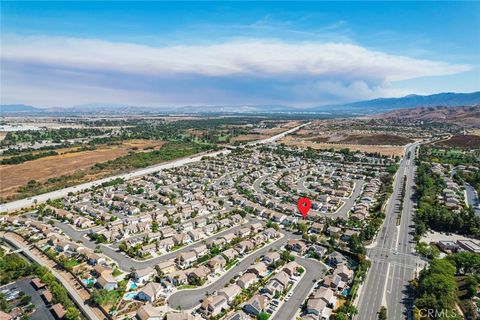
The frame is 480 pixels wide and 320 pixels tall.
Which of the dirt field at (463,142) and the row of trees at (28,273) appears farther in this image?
the dirt field at (463,142)

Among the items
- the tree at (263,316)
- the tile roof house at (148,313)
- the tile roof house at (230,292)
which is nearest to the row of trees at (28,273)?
the tile roof house at (148,313)

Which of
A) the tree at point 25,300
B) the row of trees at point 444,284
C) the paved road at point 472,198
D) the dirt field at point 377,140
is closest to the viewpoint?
the row of trees at point 444,284

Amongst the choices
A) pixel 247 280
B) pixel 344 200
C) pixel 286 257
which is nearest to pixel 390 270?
pixel 286 257

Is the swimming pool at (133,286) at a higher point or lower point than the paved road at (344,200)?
lower

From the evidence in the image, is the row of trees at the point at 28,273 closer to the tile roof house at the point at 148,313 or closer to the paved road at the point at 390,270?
the tile roof house at the point at 148,313

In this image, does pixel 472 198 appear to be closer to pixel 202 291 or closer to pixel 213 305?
pixel 202 291

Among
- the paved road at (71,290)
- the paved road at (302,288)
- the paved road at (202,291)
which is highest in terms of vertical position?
the paved road at (71,290)

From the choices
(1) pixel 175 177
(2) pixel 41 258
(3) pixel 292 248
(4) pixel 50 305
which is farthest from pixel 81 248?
(1) pixel 175 177
